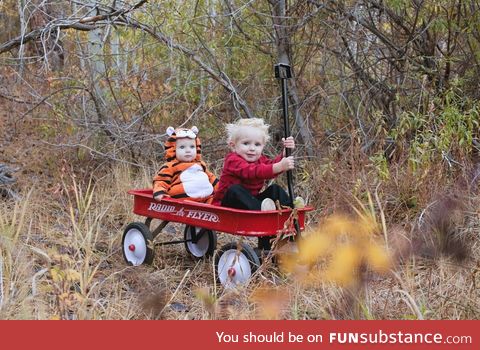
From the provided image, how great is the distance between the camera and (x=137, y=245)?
478 centimetres

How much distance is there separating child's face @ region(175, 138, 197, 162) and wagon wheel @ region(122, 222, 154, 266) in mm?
519

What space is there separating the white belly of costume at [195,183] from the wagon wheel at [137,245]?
1.27ft

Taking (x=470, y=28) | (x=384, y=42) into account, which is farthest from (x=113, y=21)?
(x=470, y=28)

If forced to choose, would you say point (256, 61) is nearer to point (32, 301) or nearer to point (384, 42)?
point (384, 42)

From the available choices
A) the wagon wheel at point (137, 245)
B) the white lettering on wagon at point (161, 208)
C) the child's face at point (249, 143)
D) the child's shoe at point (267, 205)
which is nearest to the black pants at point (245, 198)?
the child's shoe at point (267, 205)

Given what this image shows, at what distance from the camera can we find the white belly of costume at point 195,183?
4676 mm

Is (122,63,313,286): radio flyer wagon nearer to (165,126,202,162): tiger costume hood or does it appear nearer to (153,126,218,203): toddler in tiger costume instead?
(153,126,218,203): toddler in tiger costume

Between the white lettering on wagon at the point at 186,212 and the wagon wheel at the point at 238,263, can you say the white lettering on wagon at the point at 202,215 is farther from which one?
the wagon wheel at the point at 238,263

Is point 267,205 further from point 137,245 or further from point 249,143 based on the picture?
point 137,245

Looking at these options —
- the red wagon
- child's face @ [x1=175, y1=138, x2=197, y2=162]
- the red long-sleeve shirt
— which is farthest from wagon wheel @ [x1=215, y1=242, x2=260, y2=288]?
child's face @ [x1=175, y1=138, x2=197, y2=162]

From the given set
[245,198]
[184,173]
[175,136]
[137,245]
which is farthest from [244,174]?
[137,245]

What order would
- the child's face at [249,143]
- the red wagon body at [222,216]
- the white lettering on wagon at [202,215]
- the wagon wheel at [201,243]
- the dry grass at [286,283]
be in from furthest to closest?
the wagon wheel at [201,243] → the child's face at [249,143] → the white lettering on wagon at [202,215] → the red wagon body at [222,216] → the dry grass at [286,283]

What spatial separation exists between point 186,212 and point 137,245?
57 cm

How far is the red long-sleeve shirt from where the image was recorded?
4297 millimetres
